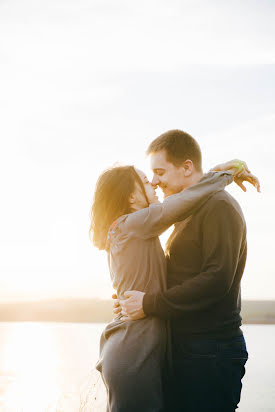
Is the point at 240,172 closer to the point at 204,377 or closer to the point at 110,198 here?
the point at 110,198

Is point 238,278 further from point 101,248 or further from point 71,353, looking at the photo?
point 71,353

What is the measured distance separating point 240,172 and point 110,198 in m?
0.92

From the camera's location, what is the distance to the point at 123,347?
2367 millimetres

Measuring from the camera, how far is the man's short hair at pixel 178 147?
2930 mm

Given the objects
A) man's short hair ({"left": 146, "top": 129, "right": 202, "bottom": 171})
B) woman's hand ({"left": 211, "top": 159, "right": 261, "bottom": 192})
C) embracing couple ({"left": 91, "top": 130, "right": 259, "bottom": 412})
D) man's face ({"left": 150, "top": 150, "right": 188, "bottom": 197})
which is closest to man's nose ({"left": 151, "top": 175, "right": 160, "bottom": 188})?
man's face ({"left": 150, "top": 150, "right": 188, "bottom": 197})

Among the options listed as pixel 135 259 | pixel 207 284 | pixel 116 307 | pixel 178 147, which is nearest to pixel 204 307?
pixel 207 284

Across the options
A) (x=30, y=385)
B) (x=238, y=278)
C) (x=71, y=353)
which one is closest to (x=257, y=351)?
(x=71, y=353)

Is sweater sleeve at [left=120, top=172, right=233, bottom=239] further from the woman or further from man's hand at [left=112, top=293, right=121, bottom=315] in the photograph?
man's hand at [left=112, top=293, right=121, bottom=315]

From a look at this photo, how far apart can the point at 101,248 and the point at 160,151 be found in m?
0.77

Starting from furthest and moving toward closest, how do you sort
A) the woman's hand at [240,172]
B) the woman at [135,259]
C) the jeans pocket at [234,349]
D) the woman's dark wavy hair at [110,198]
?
the woman's hand at [240,172] < the woman's dark wavy hair at [110,198] < the jeans pocket at [234,349] < the woman at [135,259]

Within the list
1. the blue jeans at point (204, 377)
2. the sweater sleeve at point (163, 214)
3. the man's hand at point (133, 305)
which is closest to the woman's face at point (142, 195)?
the sweater sleeve at point (163, 214)

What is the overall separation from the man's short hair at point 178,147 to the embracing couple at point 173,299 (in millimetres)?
359

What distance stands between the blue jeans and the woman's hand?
105 cm

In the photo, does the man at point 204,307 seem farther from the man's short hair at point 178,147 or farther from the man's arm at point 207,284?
the man's short hair at point 178,147
